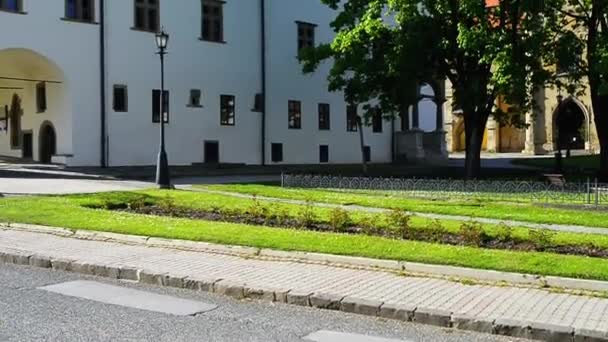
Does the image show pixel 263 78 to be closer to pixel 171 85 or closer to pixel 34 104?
pixel 171 85

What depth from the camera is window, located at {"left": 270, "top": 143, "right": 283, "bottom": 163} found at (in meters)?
41.5

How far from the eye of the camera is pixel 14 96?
124 ft

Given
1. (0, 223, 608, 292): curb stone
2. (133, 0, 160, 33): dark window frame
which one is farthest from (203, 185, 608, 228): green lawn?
(133, 0, 160, 33): dark window frame

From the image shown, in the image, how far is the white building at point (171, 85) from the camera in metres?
33.2

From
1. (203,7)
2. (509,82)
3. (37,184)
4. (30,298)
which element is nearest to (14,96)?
(203,7)

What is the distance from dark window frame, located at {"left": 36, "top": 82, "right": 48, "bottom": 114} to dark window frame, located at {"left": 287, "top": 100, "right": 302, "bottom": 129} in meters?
13.6

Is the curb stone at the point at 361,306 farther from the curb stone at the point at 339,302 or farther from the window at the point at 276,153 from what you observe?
the window at the point at 276,153

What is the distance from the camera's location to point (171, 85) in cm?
3675

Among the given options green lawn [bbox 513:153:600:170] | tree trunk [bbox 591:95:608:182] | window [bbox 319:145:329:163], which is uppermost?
tree trunk [bbox 591:95:608:182]

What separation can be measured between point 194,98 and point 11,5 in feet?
32.7

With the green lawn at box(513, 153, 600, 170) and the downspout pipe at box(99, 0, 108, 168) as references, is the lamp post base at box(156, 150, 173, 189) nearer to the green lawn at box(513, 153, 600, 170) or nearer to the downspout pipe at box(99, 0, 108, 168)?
the downspout pipe at box(99, 0, 108, 168)

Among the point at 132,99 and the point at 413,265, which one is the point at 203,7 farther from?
the point at 413,265

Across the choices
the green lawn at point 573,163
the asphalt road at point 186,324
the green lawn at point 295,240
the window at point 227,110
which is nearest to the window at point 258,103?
the window at point 227,110

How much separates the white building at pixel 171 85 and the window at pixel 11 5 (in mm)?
97
